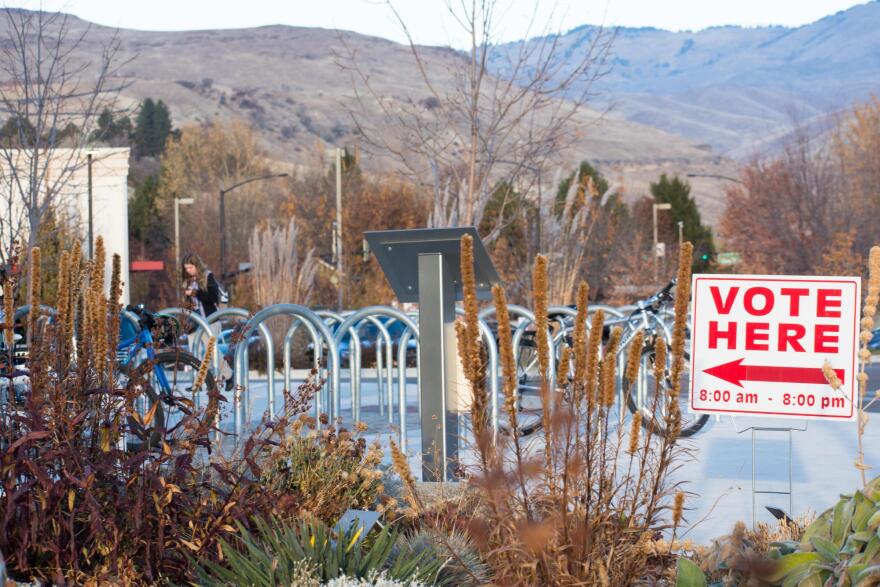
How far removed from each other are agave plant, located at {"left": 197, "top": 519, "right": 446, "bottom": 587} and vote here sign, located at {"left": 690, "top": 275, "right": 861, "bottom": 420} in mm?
1485

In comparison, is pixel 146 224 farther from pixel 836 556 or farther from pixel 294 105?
pixel 294 105

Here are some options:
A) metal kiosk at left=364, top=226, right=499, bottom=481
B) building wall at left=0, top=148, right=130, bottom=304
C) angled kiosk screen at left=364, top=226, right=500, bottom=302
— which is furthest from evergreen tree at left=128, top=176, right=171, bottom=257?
metal kiosk at left=364, top=226, right=499, bottom=481

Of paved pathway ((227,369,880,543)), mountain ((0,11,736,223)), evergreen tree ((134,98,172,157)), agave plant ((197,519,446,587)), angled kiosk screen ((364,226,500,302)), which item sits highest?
mountain ((0,11,736,223))

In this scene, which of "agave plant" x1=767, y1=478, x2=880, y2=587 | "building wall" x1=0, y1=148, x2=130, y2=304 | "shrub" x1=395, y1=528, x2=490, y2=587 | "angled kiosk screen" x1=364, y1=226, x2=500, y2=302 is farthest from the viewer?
"building wall" x1=0, y1=148, x2=130, y2=304

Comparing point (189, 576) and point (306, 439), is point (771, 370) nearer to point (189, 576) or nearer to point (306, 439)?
point (306, 439)

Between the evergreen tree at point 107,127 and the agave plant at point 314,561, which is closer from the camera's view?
the agave plant at point 314,561

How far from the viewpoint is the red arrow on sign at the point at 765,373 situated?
4.66 metres

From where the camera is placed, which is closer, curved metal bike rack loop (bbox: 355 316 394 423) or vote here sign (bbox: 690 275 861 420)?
vote here sign (bbox: 690 275 861 420)

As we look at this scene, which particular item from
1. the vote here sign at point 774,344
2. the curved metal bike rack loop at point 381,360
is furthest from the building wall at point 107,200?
the vote here sign at point 774,344

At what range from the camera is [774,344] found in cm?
468

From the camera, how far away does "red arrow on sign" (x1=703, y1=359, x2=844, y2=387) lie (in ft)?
15.3

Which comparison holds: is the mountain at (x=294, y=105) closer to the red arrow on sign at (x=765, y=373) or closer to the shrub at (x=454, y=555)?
the red arrow on sign at (x=765, y=373)

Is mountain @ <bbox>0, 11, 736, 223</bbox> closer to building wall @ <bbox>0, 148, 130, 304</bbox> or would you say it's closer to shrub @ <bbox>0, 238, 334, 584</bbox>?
building wall @ <bbox>0, 148, 130, 304</bbox>

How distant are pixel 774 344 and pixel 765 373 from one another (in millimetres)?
121
